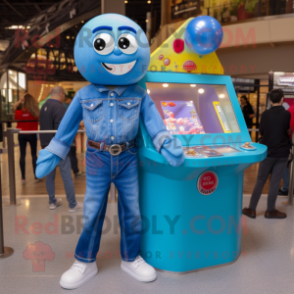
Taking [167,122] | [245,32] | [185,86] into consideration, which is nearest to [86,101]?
[167,122]

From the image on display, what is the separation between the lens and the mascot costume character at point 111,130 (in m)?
1.81

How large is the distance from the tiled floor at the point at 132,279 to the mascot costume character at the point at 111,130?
0.11 metres

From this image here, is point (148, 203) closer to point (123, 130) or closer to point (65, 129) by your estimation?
point (123, 130)

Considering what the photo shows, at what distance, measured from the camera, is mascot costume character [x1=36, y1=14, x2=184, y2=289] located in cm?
181

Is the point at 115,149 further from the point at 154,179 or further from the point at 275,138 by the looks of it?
the point at 275,138

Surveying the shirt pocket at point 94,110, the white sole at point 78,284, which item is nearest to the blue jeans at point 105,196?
the white sole at point 78,284

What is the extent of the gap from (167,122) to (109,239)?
3.91 ft

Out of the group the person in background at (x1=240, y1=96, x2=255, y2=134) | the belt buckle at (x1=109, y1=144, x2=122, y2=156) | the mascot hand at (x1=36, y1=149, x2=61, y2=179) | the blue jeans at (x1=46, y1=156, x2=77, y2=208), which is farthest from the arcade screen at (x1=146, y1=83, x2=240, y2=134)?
the person in background at (x1=240, y1=96, x2=255, y2=134)

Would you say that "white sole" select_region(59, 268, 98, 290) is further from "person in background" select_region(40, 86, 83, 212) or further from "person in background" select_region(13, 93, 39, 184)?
"person in background" select_region(13, 93, 39, 184)

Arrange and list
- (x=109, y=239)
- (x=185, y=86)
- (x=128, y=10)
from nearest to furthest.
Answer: (x=185, y=86), (x=109, y=239), (x=128, y=10)

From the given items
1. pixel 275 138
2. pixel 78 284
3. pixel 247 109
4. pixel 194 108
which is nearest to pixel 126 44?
pixel 194 108

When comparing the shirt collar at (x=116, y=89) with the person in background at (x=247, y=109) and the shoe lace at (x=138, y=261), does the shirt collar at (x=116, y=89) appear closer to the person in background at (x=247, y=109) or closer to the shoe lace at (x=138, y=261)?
the shoe lace at (x=138, y=261)

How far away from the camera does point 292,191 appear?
3576 millimetres

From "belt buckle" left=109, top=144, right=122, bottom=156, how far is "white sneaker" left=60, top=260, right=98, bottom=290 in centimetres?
78
